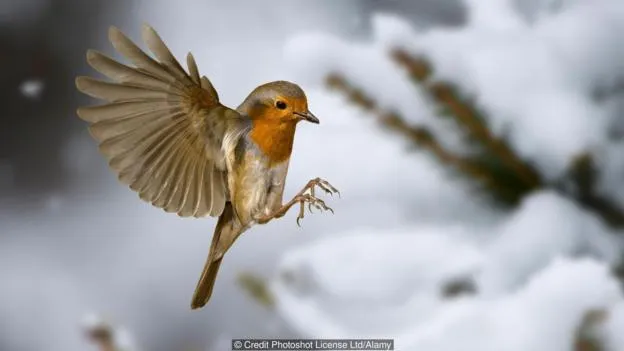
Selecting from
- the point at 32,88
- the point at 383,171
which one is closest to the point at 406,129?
the point at 383,171

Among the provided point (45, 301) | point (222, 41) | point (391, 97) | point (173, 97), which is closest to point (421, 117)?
point (391, 97)

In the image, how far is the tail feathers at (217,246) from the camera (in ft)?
3.92

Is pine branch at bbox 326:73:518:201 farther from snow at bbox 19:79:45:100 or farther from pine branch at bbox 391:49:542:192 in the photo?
snow at bbox 19:79:45:100

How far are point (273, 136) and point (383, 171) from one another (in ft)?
1.31

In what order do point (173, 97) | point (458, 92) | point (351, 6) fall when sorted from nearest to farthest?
1. point (173, 97)
2. point (458, 92)
3. point (351, 6)

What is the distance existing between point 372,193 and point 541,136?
285 mm

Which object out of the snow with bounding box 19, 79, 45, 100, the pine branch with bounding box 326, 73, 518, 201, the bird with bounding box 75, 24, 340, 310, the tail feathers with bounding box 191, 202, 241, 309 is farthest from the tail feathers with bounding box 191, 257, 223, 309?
the snow with bounding box 19, 79, 45, 100

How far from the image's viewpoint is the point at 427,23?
4.94 ft

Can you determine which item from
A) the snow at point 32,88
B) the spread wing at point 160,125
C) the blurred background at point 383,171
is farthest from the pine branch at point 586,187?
the snow at point 32,88

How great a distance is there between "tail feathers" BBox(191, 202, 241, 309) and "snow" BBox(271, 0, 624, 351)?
25 cm

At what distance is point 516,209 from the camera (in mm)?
1475

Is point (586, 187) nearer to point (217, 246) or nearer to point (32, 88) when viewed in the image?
point (217, 246)

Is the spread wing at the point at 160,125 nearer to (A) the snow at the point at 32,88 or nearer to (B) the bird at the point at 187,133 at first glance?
(B) the bird at the point at 187,133

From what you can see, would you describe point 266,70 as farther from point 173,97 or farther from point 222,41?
point 173,97
